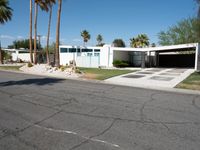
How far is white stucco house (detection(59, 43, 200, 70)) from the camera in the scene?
30.6m

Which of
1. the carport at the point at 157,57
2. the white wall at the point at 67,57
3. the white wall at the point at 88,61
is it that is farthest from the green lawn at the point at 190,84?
the white wall at the point at 67,57

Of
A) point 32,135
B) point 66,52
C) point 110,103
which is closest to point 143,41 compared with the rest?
point 66,52

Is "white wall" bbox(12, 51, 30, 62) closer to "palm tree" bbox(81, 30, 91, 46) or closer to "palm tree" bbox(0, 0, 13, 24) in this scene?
"palm tree" bbox(0, 0, 13, 24)

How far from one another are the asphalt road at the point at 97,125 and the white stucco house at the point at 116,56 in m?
22.4

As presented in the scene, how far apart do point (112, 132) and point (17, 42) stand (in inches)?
3786

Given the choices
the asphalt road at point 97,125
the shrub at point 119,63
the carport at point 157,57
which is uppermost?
the carport at point 157,57

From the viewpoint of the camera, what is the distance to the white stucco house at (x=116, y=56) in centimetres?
3056

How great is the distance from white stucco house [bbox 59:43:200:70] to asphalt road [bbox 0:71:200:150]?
2242 cm

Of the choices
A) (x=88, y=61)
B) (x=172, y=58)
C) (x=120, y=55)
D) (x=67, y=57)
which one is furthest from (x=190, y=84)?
(x=67, y=57)

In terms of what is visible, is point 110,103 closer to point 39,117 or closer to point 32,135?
point 39,117

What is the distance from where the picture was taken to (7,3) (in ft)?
120

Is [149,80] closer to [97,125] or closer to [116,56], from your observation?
[97,125]

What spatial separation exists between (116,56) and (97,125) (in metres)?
26.8

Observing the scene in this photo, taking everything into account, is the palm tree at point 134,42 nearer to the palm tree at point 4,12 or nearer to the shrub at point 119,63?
the shrub at point 119,63
